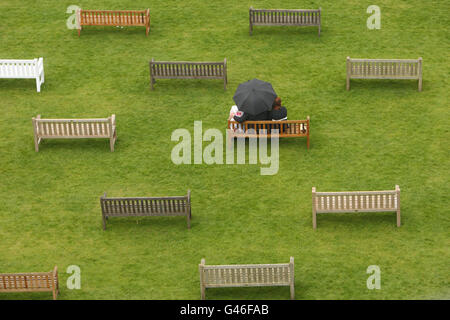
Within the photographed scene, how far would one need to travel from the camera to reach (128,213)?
25.8 meters

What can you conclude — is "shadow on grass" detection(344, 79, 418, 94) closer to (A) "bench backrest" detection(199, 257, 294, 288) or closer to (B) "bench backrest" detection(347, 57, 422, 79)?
(B) "bench backrest" detection(347, 57, 422, 79)

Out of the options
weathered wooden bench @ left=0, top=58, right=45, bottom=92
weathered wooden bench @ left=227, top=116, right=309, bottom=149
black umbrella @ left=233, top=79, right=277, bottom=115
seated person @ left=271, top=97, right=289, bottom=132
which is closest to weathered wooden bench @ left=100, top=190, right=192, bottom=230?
weathered wooden bench @ left=227, top=116, right=309, bottom=149

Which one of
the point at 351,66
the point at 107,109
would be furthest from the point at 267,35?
the point at 107,109

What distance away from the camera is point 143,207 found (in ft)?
84.4

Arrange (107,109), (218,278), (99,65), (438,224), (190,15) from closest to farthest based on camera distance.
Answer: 1. (218,278)
2. (438,224)
3. (107,109)
4. (99,65)
5. (190,15)

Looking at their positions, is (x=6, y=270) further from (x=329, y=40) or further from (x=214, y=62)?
(x=329, y=40)

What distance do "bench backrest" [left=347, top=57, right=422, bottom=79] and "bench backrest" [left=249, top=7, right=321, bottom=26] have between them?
11.3 feet

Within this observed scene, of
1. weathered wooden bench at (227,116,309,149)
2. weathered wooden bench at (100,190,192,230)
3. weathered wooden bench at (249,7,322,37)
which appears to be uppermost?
weathered wooden bench at (249,7,322,37)

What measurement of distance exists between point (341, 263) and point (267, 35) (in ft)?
40.2

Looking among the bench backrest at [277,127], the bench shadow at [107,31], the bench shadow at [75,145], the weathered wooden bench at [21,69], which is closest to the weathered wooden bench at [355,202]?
the bench backrest at [277,127]

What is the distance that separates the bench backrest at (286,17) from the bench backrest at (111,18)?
3570 mm

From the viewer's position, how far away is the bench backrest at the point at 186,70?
31.6 meters

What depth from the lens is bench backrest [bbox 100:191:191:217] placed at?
25625mm

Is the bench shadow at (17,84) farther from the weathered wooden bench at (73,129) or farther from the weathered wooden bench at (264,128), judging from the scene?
the weathered wooden bench at (264,128)
